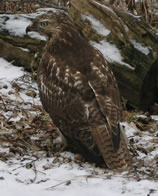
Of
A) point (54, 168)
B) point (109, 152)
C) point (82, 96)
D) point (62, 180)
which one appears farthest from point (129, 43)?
point (62, 180)

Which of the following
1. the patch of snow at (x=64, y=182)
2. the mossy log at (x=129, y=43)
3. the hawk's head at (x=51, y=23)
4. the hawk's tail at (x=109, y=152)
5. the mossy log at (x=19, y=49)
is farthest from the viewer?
the mossy log at (x=19, y=49)

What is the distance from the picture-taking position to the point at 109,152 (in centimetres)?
442

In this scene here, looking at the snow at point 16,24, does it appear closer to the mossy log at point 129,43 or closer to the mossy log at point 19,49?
the mossy log at point 19,49

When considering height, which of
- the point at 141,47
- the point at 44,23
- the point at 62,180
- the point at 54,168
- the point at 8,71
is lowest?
the point at 8,71

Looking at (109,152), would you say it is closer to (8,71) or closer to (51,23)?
(51,23)

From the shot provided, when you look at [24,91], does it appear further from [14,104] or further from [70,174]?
[70,174]

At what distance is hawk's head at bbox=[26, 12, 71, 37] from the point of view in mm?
5293

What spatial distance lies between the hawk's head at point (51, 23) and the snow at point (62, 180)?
1406 millimetres

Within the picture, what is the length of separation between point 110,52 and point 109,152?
2752 millimetres

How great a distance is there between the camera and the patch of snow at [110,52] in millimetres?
6824

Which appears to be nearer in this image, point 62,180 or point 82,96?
point 62,180

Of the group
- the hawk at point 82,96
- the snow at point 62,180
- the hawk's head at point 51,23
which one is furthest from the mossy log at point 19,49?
the snow at point 62,180

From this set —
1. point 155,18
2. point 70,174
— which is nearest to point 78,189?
point 70,174

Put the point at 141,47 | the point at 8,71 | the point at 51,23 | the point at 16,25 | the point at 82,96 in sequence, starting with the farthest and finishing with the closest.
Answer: the point at 16,25
the point at 8,71
the point at 141,47
the point at 51,23
the point at 82,96
